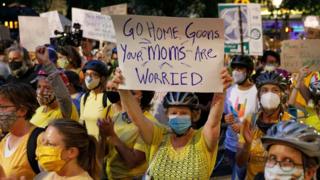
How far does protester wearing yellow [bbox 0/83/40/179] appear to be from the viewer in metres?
4.08

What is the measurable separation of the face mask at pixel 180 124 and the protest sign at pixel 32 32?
573 centimetres

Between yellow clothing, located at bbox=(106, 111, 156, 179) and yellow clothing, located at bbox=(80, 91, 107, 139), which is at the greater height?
yellow clothing, located at bbox=(80, 91, 107, 139)

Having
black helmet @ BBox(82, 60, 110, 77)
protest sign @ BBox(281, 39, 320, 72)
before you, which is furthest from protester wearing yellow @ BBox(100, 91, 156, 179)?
protest sign @ BBox(281, 39, 320, 72)

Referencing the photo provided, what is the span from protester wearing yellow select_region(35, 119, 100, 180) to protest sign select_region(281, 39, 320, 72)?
424cm

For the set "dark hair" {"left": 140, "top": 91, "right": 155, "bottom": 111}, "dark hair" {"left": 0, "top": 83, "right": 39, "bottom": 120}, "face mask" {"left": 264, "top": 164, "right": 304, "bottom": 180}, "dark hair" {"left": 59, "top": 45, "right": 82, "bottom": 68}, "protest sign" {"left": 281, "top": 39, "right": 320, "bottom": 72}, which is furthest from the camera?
"dark hair" {"left": 59, "top": 45, "right": 82, "bottom": 68}

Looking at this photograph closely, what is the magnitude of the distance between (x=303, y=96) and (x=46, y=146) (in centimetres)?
363

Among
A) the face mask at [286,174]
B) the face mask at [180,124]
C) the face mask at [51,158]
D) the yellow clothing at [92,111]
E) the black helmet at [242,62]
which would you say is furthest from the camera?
the black helmet at [242,62]

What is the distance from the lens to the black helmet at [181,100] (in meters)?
4.31

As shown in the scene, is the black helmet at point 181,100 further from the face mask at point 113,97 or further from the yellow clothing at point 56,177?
the face mask at point 113,97

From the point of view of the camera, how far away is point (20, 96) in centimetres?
437

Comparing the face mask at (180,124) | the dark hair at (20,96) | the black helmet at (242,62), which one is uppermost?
the black helmet at (242,62)

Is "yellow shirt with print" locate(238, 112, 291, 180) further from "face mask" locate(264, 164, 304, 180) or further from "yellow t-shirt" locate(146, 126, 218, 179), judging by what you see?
"face mask" locate(264, 164, 304, 180)

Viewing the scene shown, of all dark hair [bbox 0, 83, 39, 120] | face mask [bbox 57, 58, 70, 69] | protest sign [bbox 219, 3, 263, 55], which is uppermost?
protest sign [bbox 219, 3, 263, 55]

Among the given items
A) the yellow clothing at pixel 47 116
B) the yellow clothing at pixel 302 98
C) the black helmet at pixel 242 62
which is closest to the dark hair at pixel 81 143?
the yellow clothing at pixel 47 116
